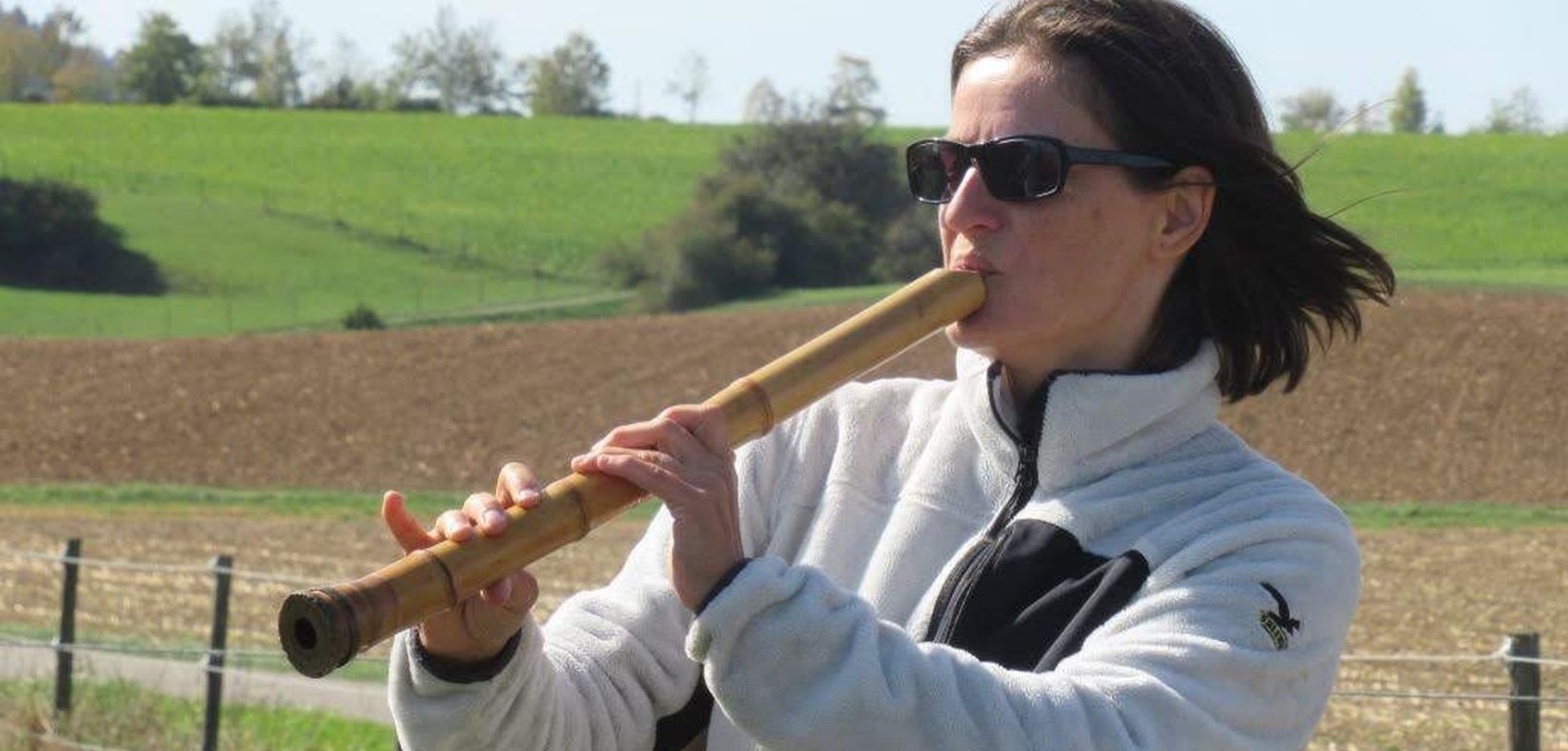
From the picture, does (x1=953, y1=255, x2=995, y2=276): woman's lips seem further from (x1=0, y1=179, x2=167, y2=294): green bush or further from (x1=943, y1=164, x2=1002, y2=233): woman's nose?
(x1=0, y1=179, x2=167, y2=294): green bush

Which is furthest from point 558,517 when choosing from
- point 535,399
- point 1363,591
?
point 535,399

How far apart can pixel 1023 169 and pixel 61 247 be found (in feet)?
184

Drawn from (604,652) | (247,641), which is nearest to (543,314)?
(247,641)

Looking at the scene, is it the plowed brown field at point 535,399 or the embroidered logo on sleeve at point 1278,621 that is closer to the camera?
the embroidered logo on sleeve at point 1278,621


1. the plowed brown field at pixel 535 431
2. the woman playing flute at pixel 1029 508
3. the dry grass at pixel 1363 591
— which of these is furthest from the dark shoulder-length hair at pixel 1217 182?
the plowed brown field at pixel 535 431

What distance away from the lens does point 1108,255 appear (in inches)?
94.0

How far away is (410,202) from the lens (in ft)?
222

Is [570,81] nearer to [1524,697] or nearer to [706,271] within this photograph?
[706,271]

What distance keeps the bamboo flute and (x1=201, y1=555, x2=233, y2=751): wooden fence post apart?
6.92 metres

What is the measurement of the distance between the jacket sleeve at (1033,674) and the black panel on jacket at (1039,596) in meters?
0.03

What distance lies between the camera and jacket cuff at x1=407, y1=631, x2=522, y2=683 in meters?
2.35

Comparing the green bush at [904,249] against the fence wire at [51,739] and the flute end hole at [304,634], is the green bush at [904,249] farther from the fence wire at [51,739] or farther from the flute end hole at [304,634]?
the flute end hole at [304,634]

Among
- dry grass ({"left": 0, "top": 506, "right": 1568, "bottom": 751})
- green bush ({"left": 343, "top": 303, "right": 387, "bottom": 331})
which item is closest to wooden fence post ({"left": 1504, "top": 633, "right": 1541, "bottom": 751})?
dry grass ({"left": 0, "top": 506, "right": 1568, "bottom": 751})

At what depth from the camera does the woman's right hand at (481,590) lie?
2219 mm
